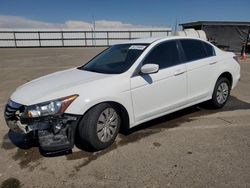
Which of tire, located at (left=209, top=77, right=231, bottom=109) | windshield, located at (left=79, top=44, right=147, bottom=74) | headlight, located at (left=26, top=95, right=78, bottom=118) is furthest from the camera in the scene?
tire, located at (left=209, top=77, right=231, bottom=109)

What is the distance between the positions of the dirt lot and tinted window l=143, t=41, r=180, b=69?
1173mm

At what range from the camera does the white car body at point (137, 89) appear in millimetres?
3297

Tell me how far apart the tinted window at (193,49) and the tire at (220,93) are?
748mm

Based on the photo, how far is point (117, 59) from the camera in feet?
14.6

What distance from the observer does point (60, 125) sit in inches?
125

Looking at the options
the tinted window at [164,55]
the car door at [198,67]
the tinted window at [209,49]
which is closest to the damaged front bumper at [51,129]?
the tinted window at [164,55]

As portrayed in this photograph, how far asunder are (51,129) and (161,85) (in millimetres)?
1882

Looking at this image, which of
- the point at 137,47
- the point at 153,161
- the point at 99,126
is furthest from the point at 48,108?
the point at 137,47

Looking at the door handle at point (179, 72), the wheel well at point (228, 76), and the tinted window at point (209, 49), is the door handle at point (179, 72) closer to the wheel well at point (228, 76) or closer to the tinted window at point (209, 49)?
the tinted window at point (209, 49)

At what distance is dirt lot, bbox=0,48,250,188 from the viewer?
281 centimetres

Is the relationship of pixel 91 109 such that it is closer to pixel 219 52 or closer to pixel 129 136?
pixel 129 136

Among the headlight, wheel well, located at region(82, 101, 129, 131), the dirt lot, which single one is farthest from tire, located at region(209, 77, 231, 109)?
the headlight

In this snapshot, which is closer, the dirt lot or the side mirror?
the dirt lot

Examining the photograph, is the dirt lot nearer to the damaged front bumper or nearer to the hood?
the damaged front bumper
